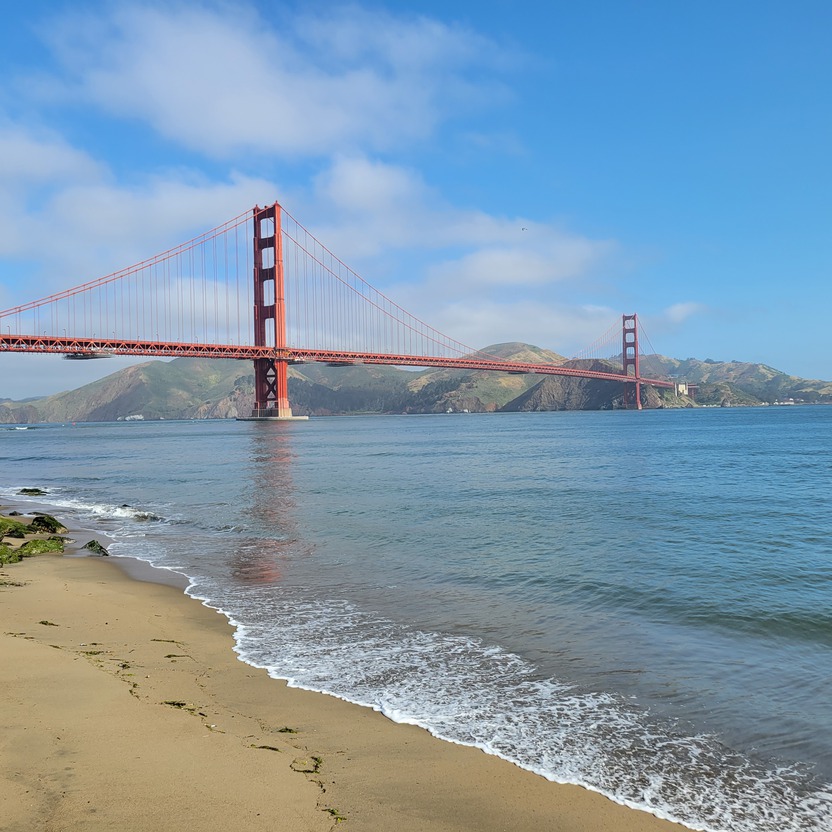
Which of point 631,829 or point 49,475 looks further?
point 49,475

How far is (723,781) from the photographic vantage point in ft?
13.6

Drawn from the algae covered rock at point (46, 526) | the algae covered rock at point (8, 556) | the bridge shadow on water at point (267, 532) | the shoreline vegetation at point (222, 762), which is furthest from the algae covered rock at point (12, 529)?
the shoreline vegetation at point (222, 762)

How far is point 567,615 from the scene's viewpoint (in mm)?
7859

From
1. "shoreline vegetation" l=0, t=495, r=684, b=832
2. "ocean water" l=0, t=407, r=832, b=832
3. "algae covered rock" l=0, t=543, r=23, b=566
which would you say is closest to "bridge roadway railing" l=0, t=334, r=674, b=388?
"ocean water" l=0, t=407, r=832, b=832

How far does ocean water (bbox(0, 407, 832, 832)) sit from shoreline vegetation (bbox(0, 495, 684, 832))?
32cm

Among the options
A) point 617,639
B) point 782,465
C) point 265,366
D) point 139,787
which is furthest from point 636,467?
point 265,366

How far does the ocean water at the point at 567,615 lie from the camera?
4473mm

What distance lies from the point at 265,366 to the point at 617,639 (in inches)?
3338

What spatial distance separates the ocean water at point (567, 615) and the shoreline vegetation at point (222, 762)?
1.03 feet

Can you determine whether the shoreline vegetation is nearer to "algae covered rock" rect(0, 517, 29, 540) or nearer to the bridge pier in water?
"algae covered rock" rect(0, 517, 29, 540)

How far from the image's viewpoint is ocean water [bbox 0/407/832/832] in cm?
447

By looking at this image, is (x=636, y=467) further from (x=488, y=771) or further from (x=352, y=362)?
(x=352, y=362)

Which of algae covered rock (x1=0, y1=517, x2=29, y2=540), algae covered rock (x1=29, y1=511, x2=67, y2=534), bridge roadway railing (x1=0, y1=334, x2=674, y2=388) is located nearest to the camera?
algae covered rock (x1=0, y1=517, x2=29, y2=540)

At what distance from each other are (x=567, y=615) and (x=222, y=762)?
4.79 meters
